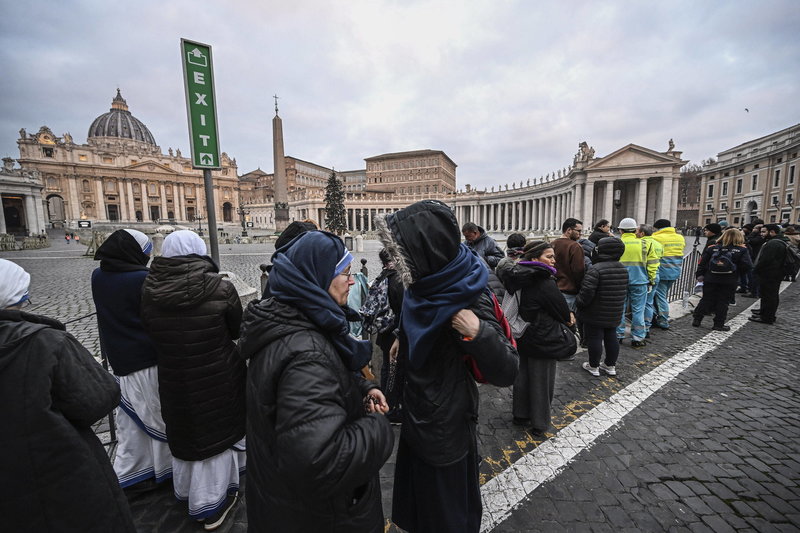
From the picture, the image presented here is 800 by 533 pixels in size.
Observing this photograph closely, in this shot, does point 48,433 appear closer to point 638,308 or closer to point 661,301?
point 638,308

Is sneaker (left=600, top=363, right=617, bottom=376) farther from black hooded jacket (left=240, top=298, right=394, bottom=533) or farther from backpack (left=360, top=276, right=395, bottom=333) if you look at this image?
black hooded jacket (left=240, top=298, right=394, bottom=533)

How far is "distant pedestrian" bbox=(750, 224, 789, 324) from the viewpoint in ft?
22.3

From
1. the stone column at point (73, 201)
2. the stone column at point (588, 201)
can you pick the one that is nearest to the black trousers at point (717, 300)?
the stone column at point (588, 201)

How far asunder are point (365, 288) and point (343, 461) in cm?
369

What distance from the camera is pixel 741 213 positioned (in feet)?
154

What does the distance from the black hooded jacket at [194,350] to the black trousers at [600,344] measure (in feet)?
14.7

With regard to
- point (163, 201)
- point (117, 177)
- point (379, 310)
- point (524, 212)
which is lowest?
point (379, 310)

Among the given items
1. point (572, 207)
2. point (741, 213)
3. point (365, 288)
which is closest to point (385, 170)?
point (572, 207)

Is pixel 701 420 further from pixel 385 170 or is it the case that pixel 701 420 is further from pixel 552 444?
pixel 385 170

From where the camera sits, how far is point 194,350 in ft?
7.14

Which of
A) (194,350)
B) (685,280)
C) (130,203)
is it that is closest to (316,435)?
(194,350)

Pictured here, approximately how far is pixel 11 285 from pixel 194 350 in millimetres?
917

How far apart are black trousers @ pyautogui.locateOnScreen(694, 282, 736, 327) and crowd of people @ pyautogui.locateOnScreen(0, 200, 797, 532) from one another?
23.6 ft

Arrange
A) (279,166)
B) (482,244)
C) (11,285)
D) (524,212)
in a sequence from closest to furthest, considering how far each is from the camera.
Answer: (11,285), (482,244), (279,166), (524,212)
